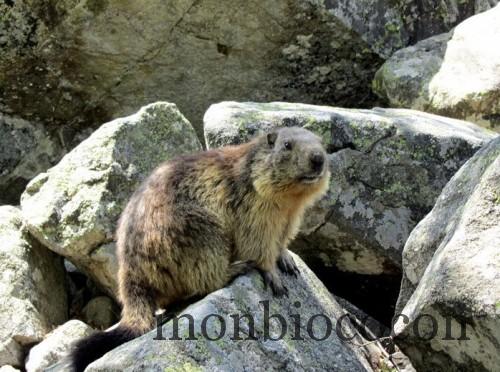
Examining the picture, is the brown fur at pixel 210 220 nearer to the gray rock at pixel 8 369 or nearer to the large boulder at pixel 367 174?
the large boulder at pixel 367 174

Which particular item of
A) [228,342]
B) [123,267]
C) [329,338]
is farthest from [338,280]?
[228,342]

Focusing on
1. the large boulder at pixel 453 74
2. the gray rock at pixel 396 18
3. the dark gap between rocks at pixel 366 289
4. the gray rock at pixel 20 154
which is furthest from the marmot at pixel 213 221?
the gray rock at pixel 396 18

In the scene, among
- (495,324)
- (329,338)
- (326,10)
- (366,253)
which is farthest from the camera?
(326,10)

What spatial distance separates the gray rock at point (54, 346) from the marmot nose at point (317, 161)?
252 cm

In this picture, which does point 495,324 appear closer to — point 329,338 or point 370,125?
point 329,338

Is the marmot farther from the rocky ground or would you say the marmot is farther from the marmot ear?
the rocky ground

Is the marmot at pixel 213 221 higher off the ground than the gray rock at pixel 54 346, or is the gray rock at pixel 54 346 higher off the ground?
the marmot at pixel 213 221

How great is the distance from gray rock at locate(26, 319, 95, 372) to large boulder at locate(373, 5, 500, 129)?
4.77 meters

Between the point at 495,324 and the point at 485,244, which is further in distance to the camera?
the point at 485,244

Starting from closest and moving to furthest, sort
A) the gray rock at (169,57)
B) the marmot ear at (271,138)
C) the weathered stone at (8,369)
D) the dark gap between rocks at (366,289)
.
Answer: the marmot ear at (271,138) → the weathered stone at (8,369) → the dark gap between rocks at (366,289) → the gray rock at (169,57)

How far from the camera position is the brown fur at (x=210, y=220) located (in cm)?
607

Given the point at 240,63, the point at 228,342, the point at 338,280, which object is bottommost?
the point at 338,280

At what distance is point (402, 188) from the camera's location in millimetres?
7867

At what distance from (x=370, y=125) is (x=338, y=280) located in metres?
1.58
